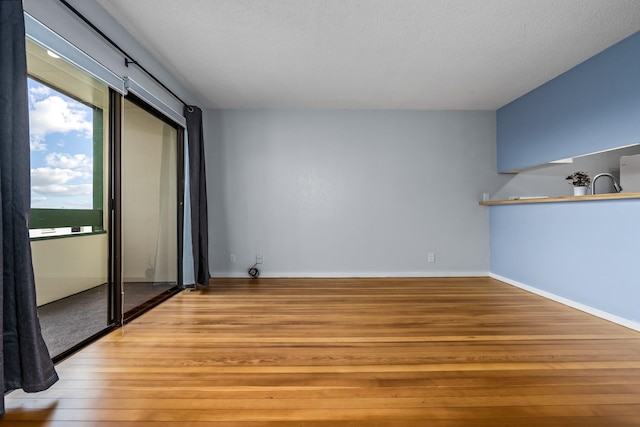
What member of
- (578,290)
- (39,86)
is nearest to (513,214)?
(578,290)

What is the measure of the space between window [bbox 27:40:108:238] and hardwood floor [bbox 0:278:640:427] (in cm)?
107

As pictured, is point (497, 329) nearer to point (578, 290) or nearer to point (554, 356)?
point (554, 356)

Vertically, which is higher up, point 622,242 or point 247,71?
point 247,71

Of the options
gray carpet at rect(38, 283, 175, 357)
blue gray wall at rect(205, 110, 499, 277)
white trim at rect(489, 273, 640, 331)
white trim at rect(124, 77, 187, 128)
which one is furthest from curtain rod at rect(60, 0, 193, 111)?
white trim at rect(489, 273, 640, 331)

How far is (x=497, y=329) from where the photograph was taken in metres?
2.39

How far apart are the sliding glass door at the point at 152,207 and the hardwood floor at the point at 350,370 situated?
91cm

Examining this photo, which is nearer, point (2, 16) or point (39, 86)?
point (2, 16)

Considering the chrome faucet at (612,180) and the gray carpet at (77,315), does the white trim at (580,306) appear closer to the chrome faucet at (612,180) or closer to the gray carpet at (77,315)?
the chrome faucet at (612,180)

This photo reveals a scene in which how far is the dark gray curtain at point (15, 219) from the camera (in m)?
1.33

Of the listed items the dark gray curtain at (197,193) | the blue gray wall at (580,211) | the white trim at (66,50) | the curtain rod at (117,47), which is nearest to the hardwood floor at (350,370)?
the blue gray wall at (580,211)

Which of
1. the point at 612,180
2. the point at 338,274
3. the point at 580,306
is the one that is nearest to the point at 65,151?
the point at 338,274

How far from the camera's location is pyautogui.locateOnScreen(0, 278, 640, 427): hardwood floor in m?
1.39

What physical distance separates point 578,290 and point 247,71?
3965 mm

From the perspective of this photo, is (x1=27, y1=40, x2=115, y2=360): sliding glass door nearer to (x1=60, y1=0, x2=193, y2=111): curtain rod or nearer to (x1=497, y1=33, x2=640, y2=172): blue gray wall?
(x1=60, y1=0, x2=193, y2=111): curtain rod
